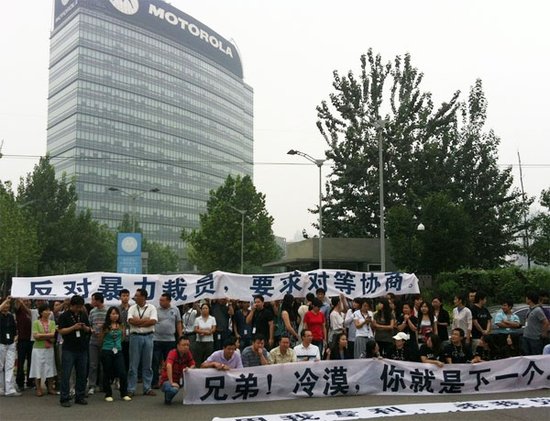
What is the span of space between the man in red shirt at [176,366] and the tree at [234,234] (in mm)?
43939

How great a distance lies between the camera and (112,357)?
33.8 feet

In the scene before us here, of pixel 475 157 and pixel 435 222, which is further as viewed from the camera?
pixel 475 157

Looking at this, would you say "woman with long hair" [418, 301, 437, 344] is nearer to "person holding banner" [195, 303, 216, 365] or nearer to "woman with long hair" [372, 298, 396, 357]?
"woman with long hair" [372, 298, 396, 357]

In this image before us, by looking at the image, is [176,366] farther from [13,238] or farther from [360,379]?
[13,238]

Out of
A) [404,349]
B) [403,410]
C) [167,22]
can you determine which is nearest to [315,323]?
[404,349]

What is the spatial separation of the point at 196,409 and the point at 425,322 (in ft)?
19.0

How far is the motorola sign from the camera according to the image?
123188mm

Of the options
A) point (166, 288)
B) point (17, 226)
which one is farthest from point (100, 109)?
point (166, 288)

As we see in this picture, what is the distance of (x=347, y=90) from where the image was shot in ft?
144

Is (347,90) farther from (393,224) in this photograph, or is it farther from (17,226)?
(17,226)

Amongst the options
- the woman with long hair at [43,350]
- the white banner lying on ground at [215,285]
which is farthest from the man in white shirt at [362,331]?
the woman with long hair at [43,350]

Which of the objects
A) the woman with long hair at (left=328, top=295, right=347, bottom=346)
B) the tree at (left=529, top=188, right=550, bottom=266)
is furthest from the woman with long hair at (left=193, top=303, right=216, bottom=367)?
the tree at (left=529, top=188, right=550, bottom=266)

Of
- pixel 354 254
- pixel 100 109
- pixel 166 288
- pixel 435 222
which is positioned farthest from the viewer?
pixel 100 109

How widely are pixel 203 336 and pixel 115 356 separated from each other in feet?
6.51
